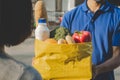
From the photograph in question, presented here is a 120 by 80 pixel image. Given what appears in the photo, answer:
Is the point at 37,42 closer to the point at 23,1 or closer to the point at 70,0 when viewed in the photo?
the point at 23,1

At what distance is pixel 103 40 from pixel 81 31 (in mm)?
214

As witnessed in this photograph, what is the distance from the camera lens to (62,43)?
10.5ft

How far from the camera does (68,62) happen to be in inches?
126

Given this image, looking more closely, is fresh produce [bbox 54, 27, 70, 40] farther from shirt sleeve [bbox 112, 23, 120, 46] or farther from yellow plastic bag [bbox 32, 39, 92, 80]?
shirt sleeve [bbox 112, 23, 120, 46]

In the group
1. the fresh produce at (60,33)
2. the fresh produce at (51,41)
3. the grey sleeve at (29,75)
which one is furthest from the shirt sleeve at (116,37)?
the grey sleeve at (29,75)

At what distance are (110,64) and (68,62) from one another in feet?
1.47

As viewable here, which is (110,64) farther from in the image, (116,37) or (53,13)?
(53,13)

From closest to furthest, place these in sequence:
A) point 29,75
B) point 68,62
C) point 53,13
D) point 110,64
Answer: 1. point 29,75
2. point 68,62
3. point 110,64
4. point 53,13

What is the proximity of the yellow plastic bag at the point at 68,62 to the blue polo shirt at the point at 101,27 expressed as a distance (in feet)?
1.14

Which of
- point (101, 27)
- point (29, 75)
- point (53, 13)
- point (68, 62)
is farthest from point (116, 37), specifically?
point (53, 13)

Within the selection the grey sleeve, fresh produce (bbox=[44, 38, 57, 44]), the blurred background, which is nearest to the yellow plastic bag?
fresh produce (bbox=[44, 38, 57, 44])

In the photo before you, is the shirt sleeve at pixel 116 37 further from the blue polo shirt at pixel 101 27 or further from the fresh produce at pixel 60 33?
the fresh produce at pixel 60 33

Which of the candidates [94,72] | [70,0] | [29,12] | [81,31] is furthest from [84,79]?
[70,0]

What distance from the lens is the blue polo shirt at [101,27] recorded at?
11.6ft
